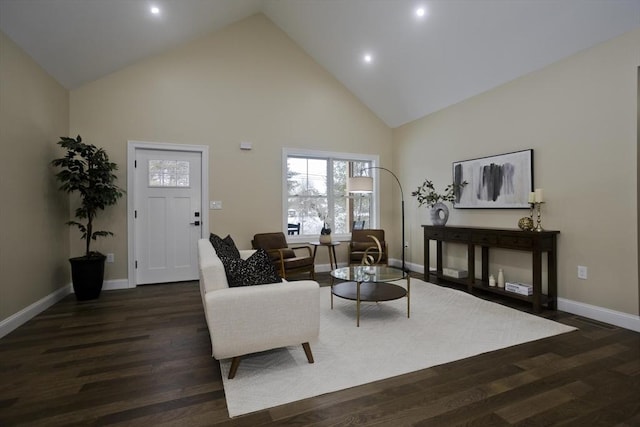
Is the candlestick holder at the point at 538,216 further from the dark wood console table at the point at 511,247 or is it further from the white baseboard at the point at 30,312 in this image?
the white baseboard at the point at 30,312

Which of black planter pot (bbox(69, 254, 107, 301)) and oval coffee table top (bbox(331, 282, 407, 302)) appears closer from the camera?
oval coffee table top (bbox(331, 282, 407, 302))

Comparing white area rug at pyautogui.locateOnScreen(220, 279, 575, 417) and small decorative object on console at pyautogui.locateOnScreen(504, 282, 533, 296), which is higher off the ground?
small decorative object on console at pyautogui.locateOnScreen(504, 282, 533, 296)

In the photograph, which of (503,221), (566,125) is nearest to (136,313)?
(503,221)

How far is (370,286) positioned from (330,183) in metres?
2.63

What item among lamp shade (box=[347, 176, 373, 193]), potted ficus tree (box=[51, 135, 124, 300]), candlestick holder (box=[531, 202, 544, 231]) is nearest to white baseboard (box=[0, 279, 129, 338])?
potted ficus tree (box=[51, 135, 124, 300])

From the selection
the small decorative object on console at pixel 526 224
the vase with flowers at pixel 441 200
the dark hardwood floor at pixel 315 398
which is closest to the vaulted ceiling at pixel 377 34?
the vase with flowers at pixel 441 200

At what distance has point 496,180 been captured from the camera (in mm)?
4121

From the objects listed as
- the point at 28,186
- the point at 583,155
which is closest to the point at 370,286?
the point at 583,155

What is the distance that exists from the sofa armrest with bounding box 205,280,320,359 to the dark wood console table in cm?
258

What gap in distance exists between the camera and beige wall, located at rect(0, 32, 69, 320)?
2.86 meters

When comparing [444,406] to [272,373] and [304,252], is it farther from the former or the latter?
[304,252]

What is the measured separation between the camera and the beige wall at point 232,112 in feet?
14.4

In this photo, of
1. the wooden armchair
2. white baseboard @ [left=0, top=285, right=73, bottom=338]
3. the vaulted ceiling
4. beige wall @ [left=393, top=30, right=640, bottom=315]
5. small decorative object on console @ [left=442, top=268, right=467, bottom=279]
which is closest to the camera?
white baseboard @ [left=0, top=285, right=73, bottom=338]

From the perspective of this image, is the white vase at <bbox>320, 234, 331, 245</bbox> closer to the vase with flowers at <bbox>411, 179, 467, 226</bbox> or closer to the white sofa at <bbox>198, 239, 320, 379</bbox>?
the vase with flowers at <bbox>411, 179, 467, 226</bbox>
